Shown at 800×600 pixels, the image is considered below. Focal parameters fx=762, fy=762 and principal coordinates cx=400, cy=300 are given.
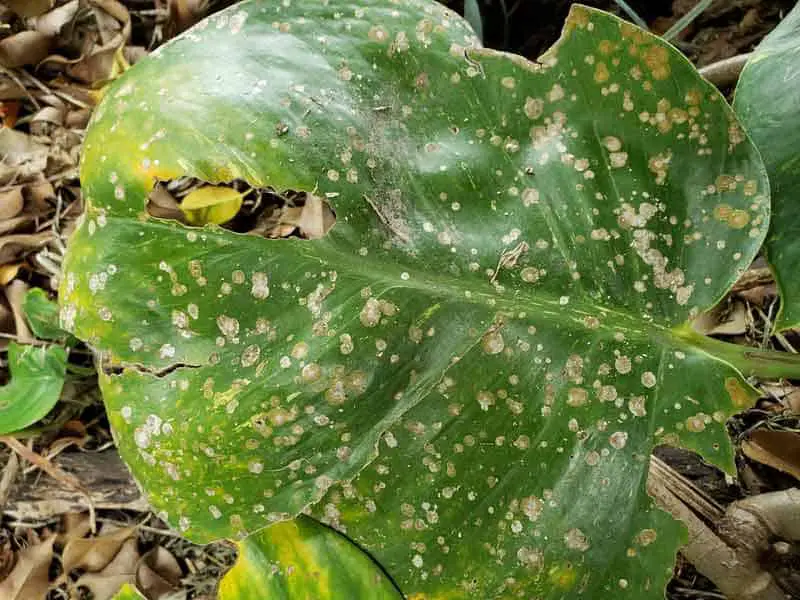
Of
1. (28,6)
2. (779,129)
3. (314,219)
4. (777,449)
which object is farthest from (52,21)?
(777,449)

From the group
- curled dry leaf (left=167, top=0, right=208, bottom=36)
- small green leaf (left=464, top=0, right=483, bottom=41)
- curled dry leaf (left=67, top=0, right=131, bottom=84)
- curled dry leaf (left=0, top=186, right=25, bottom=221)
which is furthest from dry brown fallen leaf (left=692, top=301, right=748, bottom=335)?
curled dry leaf (left=0, top=186, right=25, bottom=221)

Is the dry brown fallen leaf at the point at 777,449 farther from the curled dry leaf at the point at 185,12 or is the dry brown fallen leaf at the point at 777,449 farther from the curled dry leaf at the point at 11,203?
the curled dry leaf at the point at 11,203

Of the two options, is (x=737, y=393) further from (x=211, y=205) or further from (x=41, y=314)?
(x=41, y=314)

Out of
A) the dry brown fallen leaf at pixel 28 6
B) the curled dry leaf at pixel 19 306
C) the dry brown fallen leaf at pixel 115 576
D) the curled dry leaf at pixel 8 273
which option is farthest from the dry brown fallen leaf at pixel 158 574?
the dry brown fallen leaf at pixel 28 6

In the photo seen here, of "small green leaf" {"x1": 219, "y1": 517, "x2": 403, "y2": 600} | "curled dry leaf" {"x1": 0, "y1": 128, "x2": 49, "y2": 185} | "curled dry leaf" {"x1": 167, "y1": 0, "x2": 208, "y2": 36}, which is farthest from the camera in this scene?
"curled dry leaf" {"x1": 0, "y1": 128, "x2": 49, "y2": 185}

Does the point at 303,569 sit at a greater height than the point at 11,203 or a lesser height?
lesser

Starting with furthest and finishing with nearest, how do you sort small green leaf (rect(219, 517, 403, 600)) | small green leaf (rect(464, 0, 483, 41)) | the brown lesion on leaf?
small green leaf (rect(464, 0, 483, 41)), small green leaf (rect(219, 517, 403, 600)), the brown lesion on leaf

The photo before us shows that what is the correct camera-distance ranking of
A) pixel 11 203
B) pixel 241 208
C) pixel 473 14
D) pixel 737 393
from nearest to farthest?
pixel 737 393 < pixel 473 14 < pixel 241 208 < pixel 11 203

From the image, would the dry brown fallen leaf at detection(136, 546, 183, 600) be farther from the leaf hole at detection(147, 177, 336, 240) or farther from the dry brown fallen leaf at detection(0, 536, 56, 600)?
the leaf hole at detection(147, 177, 336, 240)
